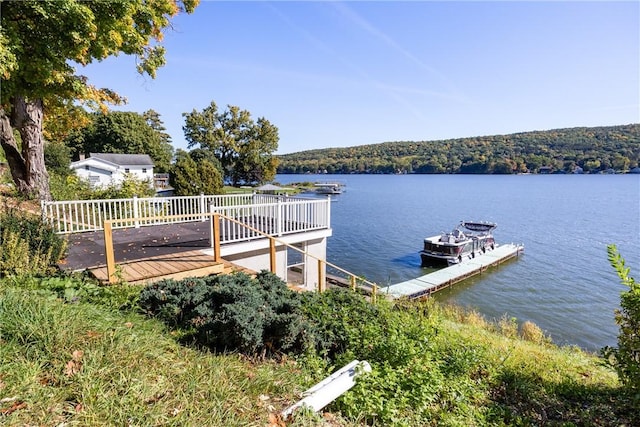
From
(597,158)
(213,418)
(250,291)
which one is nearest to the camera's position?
(213,418)

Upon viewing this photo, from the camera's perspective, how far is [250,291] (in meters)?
4.16

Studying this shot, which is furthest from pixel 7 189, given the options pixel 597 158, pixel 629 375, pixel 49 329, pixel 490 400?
pixel 597 158

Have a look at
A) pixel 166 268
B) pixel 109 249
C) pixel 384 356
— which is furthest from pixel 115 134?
pixel 384 356

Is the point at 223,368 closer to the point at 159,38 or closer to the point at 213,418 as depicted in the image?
the point at 213,418

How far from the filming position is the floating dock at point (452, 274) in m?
16.3

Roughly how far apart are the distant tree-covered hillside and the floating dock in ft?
153

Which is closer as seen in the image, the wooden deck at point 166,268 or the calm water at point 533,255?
the wooden deck at point 166,268

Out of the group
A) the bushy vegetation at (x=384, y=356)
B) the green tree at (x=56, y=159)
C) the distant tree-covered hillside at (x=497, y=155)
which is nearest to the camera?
the bushy vegetation at (x=384, y=356)

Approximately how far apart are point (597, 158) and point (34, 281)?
115 metres

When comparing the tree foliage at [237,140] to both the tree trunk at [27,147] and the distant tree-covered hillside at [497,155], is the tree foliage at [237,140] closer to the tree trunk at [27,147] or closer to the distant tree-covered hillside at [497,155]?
the distant tree-covered hillside at [497,155]

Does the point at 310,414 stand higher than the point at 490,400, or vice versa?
the point at 310,414

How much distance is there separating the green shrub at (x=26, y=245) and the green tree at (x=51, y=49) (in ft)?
8.71

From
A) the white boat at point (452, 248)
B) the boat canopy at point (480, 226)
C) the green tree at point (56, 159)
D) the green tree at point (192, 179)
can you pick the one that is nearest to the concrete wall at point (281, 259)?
the white boat at point (452, 248)

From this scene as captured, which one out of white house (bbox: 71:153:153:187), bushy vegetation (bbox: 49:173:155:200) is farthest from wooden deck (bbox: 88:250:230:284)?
white house (bbox: 71:153:153:187)
